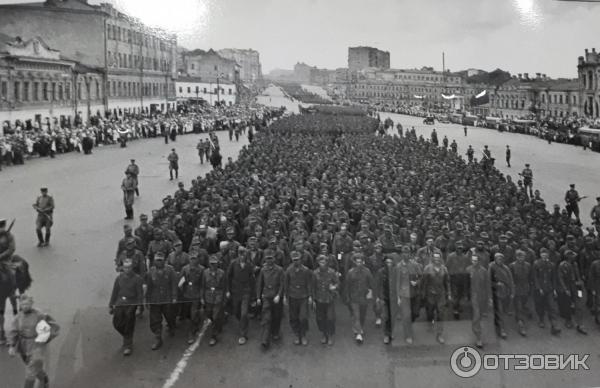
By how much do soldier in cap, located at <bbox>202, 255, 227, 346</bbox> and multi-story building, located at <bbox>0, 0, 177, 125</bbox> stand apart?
19.7ft

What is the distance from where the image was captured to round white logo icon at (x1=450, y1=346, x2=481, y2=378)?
7.56 meters

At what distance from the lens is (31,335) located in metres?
6.70

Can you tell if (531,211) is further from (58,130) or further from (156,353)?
(58,130)

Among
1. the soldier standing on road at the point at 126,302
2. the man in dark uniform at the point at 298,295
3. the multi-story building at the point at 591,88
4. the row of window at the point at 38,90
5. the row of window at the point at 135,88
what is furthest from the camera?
the multi-story building at the point at 591,88

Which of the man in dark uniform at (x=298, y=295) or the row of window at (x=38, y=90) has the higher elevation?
the row of window at (x=38, y=90)

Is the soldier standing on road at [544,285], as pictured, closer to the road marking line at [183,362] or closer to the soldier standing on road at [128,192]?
the road marking line at [183,362]

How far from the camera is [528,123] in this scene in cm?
5684

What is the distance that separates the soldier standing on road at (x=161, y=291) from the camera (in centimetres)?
847

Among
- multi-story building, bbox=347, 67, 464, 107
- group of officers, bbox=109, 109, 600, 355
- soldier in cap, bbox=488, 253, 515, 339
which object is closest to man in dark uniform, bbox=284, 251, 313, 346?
group of officers, bbox=109, 109, 600, 355

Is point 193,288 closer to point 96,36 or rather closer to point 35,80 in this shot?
point 35,80

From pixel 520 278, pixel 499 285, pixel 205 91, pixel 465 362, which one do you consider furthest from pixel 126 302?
pixel 205 91

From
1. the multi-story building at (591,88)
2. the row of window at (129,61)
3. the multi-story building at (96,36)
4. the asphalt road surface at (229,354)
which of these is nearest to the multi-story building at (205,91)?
the row of window at (129,61)

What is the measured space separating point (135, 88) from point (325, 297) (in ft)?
58.6

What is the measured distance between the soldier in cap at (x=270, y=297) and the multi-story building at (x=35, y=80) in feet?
30.0
